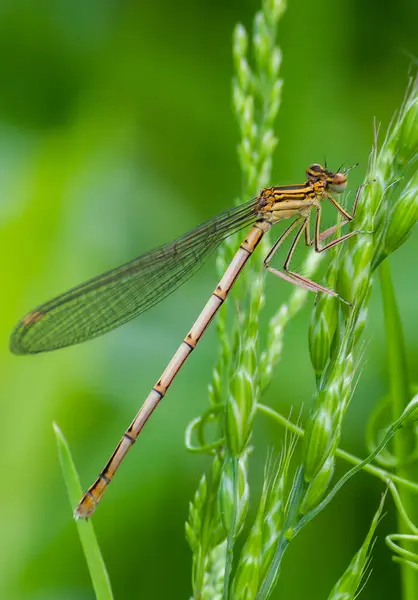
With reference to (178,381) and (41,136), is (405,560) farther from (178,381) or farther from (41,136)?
(41,136)

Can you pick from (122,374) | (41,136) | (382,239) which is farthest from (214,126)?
(382,239)

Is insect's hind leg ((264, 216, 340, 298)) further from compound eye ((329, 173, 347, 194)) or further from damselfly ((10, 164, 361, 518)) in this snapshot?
compound eye ((329, 173, 347, 194))

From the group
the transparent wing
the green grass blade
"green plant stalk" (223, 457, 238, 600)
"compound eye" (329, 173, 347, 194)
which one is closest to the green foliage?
"green plant stalk" (223, 457, 238, 600)

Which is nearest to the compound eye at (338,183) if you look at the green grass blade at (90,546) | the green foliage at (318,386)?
the green foliage at (318,386)

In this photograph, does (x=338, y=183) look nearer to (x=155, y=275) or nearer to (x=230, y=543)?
(x=155, y=275)

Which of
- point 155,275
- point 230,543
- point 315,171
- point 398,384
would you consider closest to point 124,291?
point 155,275

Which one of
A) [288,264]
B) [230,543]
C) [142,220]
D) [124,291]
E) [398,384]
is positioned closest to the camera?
[230,543]

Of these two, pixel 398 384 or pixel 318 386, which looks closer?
pixel 318 386
